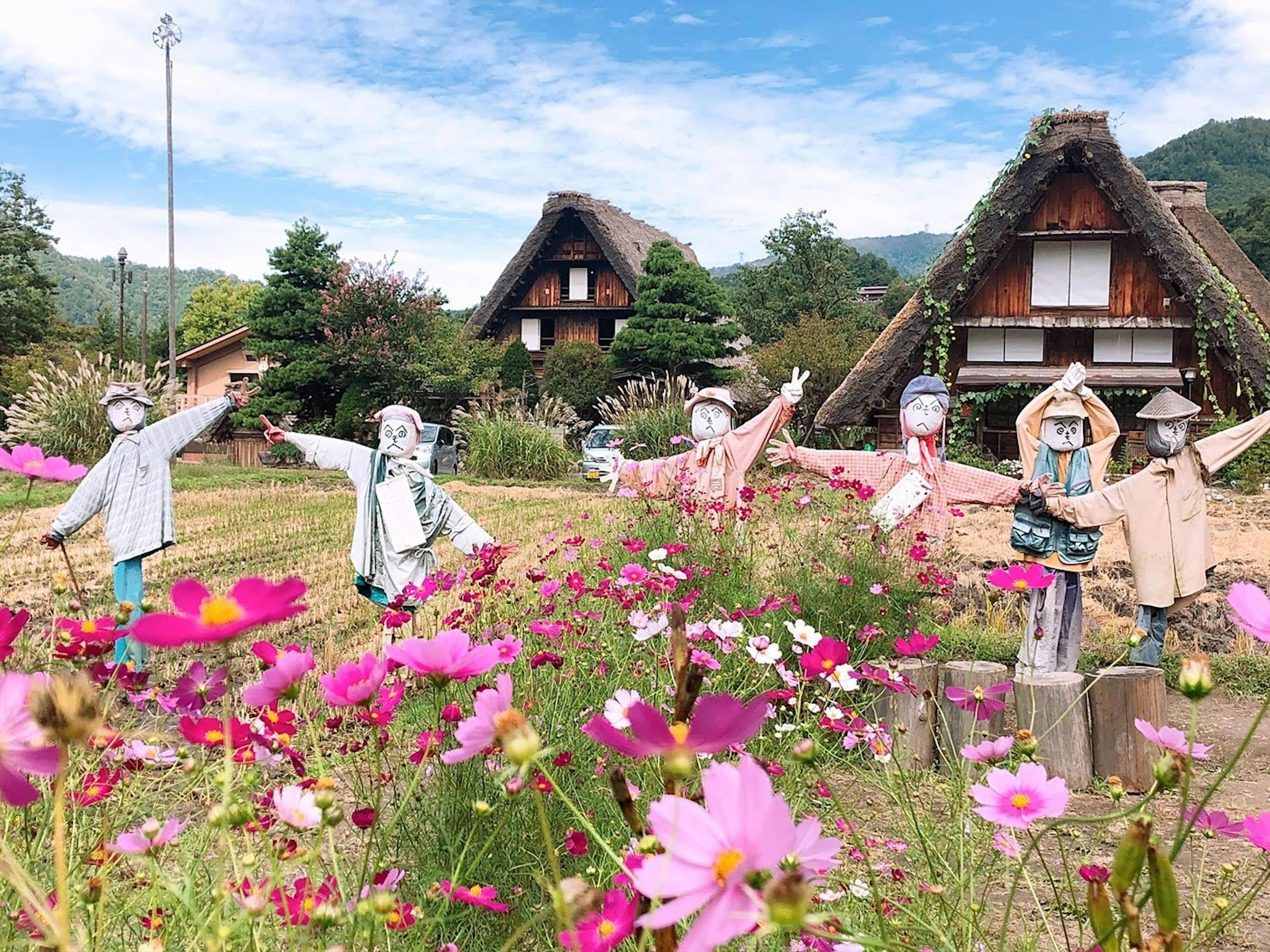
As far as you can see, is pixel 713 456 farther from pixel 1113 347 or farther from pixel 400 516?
pixel 1113 347

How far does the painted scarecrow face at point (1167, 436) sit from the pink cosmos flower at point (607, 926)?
385cm

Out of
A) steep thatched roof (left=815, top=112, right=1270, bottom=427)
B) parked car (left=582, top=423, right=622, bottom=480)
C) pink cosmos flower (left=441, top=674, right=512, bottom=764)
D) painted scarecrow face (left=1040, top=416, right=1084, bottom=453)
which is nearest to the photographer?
pink cosmos flower (left=441, top=674, right=512, bottom=764)

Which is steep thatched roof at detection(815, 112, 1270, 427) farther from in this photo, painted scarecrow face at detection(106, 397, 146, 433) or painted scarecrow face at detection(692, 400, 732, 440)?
painted scarecrow face at detection(106, 397, 146, 433)

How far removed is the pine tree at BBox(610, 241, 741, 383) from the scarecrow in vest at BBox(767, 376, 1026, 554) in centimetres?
1318

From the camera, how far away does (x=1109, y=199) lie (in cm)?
1179

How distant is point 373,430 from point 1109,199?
41.7ft

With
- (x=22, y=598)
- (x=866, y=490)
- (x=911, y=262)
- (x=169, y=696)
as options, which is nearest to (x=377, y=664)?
(x=169, y=696)

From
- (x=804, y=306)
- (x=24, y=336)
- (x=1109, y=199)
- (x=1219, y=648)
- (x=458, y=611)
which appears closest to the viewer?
(x=458, y=611)

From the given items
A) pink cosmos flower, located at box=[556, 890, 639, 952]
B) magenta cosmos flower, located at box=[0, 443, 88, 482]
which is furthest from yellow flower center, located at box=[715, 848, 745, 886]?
magenta cosmos flower, located at box=[0, 443, 88, 482]

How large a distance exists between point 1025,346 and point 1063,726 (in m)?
10.7

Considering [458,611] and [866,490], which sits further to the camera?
[866,490]

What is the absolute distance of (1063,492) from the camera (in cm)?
407

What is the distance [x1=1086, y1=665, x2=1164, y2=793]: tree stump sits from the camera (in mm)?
3244

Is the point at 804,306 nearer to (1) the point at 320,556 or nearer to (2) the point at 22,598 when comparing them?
(1) the point at 320,556
